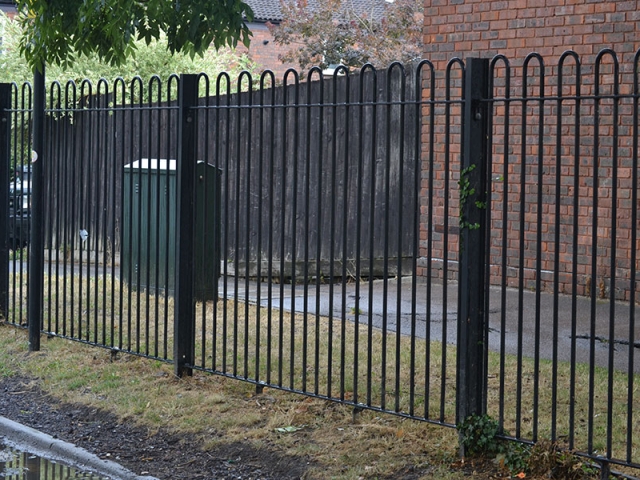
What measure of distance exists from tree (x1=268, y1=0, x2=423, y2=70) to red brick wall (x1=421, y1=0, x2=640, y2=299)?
12509 mm

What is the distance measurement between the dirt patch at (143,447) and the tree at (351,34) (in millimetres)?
18000

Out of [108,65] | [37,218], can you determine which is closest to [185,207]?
[37,218]

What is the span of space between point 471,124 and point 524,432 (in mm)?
1870

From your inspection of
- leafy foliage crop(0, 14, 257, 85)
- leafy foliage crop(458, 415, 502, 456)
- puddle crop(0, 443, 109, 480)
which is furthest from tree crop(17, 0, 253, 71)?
leafy foliage crop(0, 14, 257, 85)

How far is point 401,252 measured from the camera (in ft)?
28.8

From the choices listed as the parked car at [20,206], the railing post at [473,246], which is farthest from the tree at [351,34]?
the railing post at [473,246]

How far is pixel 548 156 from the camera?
10570mm

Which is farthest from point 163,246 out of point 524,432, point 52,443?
point 524,432

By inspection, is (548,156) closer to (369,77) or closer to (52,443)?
(369,77)

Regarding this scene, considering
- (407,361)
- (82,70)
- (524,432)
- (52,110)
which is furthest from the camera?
(82,70)

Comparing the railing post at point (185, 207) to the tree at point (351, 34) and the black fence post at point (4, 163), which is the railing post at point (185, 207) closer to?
the black fence post at point (4, 163)

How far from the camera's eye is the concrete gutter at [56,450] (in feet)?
18.8

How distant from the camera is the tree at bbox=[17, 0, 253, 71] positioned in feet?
26.7

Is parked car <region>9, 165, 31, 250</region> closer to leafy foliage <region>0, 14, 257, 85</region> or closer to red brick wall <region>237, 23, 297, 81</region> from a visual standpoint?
leafy foliage <region>0, 14, 257, 85</region>
